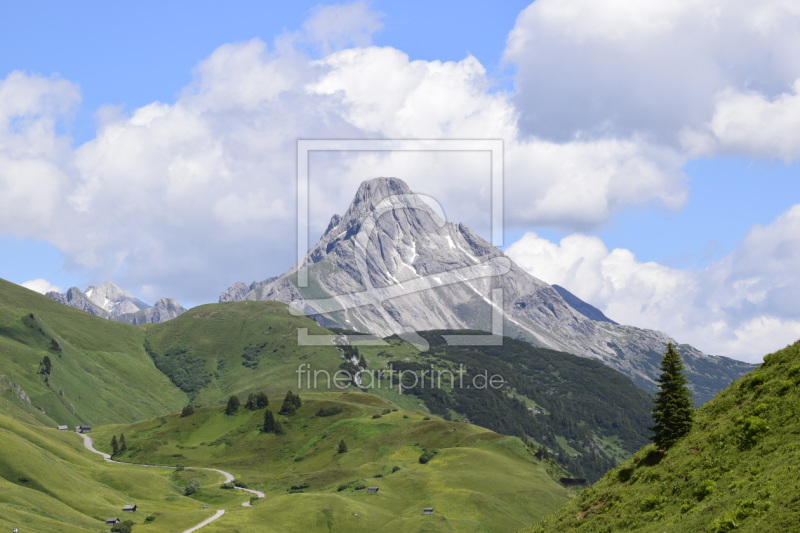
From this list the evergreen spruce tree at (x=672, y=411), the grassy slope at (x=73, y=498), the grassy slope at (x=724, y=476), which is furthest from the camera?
the grassy slope at (x=73, y=498)

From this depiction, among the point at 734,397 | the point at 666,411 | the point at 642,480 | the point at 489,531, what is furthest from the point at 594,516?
the point at 489,531

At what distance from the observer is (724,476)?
51.3m

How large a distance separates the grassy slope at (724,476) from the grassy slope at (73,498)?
3647 inches

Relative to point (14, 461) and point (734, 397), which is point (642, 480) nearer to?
point (734, 397)

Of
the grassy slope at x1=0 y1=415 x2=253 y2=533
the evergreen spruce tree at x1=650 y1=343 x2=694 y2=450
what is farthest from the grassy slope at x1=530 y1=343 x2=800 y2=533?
the grassy slope at x1=0 y1=415 x2=253 y2=533

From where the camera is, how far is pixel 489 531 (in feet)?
538

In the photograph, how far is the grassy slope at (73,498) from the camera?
134 m

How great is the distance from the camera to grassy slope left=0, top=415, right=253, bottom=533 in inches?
5272

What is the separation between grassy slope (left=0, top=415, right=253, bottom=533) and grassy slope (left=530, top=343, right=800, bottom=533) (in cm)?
9264

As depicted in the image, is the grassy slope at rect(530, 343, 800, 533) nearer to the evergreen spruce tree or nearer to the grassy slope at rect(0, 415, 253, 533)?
the evergreen spruce tree

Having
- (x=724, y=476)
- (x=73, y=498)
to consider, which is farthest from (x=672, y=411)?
(x=73, y=498)

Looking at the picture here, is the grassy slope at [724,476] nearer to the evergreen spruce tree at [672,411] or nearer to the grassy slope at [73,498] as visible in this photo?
the evergreen spruce tree at [672,411]

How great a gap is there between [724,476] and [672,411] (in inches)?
466

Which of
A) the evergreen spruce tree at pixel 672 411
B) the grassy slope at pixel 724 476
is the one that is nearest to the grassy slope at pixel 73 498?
the grassy slope at pixel 724 476
